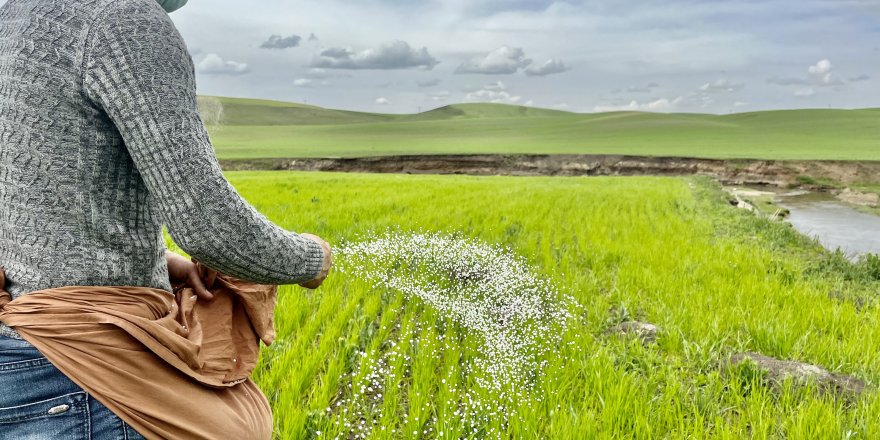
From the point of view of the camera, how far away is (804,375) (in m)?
3.18

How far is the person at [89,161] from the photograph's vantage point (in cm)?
107

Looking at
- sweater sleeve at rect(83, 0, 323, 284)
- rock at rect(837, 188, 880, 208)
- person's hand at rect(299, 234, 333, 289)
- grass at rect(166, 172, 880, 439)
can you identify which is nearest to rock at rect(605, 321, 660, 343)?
grass at rect(166, 172, 880, 439)

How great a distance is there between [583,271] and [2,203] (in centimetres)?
538

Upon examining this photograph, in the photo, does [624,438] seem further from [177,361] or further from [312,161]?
[312,161]

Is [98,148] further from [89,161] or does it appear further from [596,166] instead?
[596,166]

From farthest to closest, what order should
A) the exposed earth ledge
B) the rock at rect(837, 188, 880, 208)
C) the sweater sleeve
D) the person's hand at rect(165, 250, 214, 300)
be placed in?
the exposed earth ledge
the rock at rect(837, 188, 880, 208)
the person's hand at rect(165, 250, 214, 300)
the sweater sleeve

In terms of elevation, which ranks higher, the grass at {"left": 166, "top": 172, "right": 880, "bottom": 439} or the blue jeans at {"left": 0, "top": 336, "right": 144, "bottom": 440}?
the blue jeans at {"left": 0, "top": 336, "right": 144, "bottom": 440}

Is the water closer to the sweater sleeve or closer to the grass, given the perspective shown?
the grass

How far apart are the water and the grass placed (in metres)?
3.93

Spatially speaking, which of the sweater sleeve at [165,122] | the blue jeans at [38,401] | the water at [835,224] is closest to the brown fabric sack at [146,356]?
the blue jeans at [38,401]

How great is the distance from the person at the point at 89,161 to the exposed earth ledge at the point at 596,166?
3316cm

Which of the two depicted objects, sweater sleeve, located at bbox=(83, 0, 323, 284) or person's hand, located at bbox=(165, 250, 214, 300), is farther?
person's hand, located at bbox=(165, 250, 214, 300)

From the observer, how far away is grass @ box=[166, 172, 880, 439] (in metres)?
2.62

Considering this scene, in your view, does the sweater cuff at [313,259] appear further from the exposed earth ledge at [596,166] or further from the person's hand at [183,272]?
the exposed earth ledge at [596,166]
